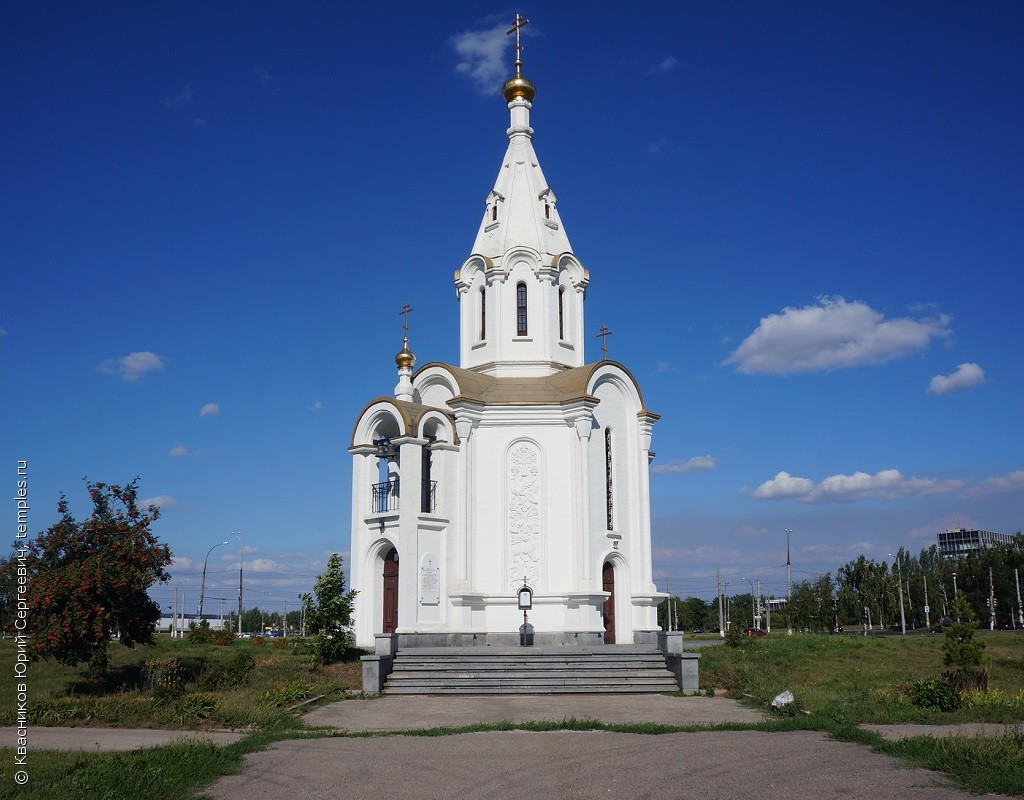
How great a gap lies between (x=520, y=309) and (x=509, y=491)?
602cm

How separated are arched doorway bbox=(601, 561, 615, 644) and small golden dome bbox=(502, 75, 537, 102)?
15.5 m

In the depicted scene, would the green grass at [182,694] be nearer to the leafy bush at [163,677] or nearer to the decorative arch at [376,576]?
the leafy bush at [163,677]

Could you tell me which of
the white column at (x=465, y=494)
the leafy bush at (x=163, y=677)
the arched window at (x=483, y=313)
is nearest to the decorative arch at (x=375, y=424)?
the white column at (x=465, y=494)

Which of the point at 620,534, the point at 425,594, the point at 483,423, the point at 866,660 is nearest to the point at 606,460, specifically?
the point at 620,534

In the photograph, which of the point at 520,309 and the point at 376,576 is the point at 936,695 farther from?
the point at 520,309

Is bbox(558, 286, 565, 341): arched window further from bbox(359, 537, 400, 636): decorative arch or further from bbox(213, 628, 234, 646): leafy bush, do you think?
bbox(213, 628, 234, 646): leafy bush

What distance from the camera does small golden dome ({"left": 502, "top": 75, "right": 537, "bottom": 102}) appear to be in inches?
1167

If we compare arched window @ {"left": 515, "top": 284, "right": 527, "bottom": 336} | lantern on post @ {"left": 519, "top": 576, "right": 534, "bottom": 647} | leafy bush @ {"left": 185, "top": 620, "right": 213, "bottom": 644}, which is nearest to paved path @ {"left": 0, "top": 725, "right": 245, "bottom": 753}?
lantern on post @ {"left": 519, "top": 576, "right": 534, "bottom": 647}

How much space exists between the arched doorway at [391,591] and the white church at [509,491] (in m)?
0.04

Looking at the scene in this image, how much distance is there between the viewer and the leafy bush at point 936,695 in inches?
570

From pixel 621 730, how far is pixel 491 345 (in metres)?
16.3

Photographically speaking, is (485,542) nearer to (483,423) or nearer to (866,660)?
(483,423)

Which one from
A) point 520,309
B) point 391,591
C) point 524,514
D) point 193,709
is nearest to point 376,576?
point 391,591

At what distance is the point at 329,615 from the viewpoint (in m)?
22.1
